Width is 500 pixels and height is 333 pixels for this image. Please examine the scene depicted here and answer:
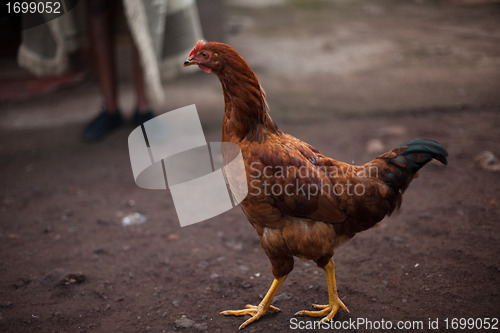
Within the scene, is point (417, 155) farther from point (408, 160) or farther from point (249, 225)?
point (249, 225)

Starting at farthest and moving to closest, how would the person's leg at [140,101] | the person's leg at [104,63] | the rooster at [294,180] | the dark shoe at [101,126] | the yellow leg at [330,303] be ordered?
1. the dark shoe at [101,126]
2. the person's leg at [140,101]
3. the person's leg at [104,63]
4. the yellow leg at [330,303]
5. the rooster at [294,180]

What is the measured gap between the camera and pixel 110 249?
10.4 ft

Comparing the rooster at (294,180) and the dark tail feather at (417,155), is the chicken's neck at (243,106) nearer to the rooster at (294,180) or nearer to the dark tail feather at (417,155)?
the rooster at (294,180)

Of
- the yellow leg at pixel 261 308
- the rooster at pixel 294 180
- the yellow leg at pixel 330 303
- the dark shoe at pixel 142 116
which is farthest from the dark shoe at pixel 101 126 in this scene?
the yellow leg at pixel 330 303

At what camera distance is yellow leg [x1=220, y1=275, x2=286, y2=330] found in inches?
96.3

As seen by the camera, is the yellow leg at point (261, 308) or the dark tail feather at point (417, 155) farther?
the yellow leg at point (261, 308)

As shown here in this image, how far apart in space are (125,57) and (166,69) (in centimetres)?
167

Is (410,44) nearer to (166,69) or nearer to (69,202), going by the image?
(166,69)

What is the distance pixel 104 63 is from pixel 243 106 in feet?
8.76

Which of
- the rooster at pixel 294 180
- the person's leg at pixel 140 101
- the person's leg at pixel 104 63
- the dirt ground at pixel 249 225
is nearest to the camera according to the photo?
the rooster at pixel 294 180

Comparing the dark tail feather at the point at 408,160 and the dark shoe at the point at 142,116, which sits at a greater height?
the dark tail feather at the point at 408,160

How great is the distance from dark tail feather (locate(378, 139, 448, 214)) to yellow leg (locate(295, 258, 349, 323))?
1.63 ft

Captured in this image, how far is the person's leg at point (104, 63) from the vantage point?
4188 mm

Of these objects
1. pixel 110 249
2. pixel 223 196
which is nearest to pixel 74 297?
pixel 110 249
